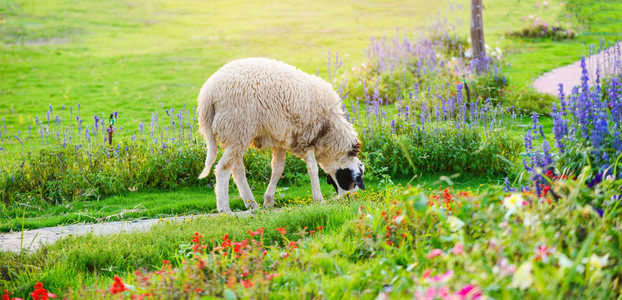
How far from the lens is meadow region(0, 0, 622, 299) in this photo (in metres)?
3.89

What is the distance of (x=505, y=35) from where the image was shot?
22047 millimetres

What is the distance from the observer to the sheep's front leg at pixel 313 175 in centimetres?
804

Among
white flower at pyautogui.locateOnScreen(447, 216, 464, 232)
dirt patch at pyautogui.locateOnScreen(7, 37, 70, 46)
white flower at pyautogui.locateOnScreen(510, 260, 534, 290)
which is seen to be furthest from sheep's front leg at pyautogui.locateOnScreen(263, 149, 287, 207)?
dirt patch at pyautogui.locateOnScreen(7, 37, 70, 46)

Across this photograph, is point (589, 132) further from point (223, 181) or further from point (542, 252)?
point (223, 181)

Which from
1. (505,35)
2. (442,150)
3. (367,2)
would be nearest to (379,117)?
(442,150)

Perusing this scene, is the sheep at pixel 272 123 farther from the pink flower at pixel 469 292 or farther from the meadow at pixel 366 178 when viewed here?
the pink flower at pixel 469 292

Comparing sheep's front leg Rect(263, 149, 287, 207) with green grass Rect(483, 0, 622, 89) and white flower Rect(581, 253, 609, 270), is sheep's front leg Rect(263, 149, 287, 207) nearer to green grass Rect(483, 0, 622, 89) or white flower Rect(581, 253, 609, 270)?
white flower Rect(581, 253, 609, 270)

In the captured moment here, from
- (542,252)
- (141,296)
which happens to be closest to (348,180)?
(141,296)

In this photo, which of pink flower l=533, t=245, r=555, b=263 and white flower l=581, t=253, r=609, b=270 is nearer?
white flower l=581, t=253, r=609, b=270

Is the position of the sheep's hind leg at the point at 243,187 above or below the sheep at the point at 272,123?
below

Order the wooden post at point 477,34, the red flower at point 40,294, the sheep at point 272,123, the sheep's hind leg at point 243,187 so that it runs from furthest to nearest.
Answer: the wooden post at point 477,34 → the sheep's hind leg at point 243,187 → the sheep at point 272,123 → the red flower at point 40,294

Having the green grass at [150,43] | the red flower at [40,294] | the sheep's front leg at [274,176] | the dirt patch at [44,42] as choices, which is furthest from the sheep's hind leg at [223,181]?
the dirt patch at [44,42]

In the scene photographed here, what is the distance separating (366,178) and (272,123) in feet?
8.82

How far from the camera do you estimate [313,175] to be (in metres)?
8.09
